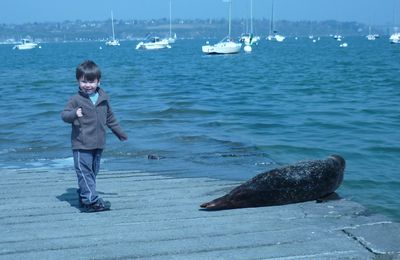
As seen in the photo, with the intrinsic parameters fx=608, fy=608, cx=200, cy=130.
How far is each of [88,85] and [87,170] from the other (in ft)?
2.77

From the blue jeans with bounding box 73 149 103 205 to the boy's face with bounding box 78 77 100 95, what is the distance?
602mm

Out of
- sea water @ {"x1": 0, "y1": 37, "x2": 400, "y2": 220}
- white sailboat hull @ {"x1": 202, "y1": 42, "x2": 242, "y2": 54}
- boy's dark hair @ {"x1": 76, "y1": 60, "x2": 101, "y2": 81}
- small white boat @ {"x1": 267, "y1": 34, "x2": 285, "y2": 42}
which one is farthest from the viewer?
small white boat @ {"x1": 267, "y1": 34, "x2": 285, "y2": 42}

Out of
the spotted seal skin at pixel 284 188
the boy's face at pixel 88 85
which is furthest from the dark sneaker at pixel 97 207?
the boy's face at pixel 88 85

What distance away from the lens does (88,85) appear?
219 inches

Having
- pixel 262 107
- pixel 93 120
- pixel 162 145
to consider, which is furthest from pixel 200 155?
pixel 262 107

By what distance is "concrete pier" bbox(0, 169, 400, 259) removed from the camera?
4.61 metres

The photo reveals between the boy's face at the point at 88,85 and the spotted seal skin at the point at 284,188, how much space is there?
156 centimetres

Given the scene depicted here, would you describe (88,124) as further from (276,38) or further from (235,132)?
(276,38)

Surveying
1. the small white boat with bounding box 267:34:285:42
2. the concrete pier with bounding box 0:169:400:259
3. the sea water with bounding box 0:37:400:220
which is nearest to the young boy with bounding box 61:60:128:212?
the concrete pier with bounding box 0:169:400:259

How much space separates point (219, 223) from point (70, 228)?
131 cm

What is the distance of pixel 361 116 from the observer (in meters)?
17.4

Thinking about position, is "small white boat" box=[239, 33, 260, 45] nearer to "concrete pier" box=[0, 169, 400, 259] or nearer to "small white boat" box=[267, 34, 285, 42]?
"small white boat" box=[267, 34, 285, 42]

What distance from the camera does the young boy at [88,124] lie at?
18.2ft

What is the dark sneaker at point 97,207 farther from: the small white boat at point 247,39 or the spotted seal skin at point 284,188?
the small white boat at point 247,39
